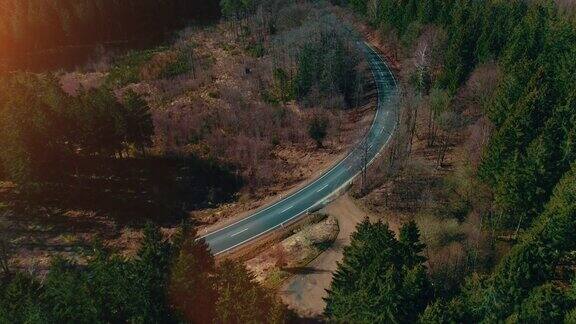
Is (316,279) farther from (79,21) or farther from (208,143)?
(79,21)

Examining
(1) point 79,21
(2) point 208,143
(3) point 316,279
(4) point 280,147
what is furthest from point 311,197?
(1) point 79,21

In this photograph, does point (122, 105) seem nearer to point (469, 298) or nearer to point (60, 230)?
point (60, 230)

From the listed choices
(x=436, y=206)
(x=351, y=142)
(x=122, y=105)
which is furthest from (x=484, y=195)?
(x=122, y=105)

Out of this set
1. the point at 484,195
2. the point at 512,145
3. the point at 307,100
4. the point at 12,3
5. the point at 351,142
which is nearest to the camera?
the point at 512,145

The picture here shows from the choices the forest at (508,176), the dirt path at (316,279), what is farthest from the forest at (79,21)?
the dirt path at (316,279)

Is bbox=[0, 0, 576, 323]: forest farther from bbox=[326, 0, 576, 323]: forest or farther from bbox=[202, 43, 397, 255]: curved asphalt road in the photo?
bbox=[202, 43, 397, 255]: curved asphalt road

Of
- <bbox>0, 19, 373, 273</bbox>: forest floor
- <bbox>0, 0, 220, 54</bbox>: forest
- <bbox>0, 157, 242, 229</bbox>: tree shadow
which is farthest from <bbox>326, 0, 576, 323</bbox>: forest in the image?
<bbox>0, 0, 220, 54</bbox>: forest
